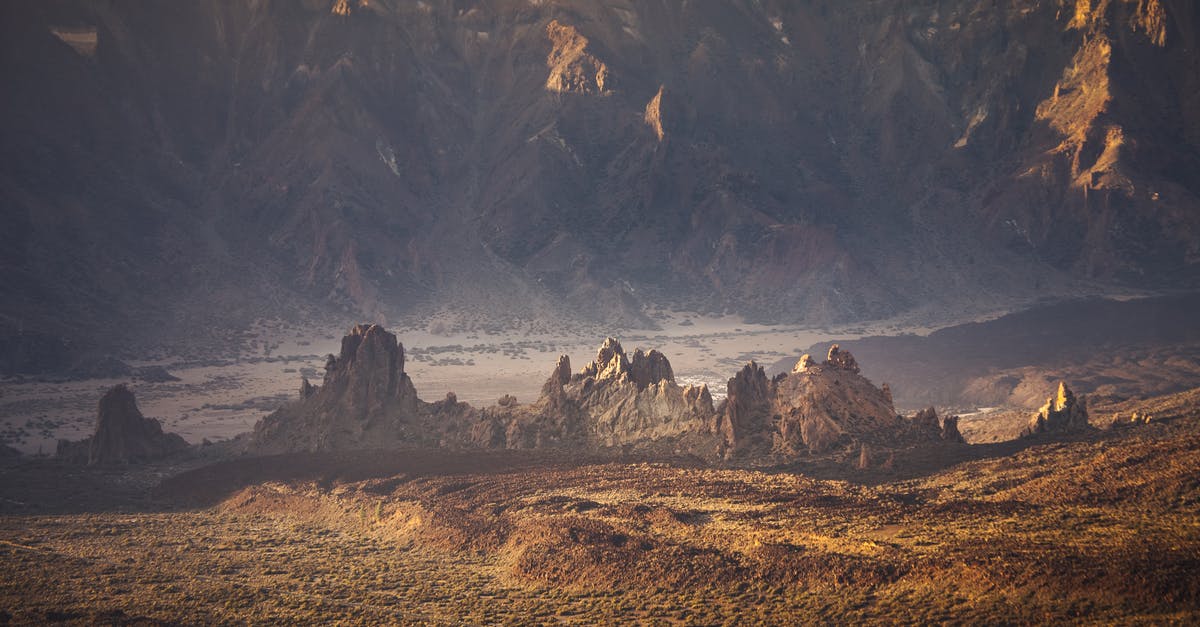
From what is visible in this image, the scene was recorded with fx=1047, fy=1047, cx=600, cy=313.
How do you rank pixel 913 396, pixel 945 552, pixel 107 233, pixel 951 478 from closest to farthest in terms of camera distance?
pixel 945 552 < pixel 951 478 < pixel 913 396 < pixel 107 233

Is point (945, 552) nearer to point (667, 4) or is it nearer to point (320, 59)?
point (320, 59)

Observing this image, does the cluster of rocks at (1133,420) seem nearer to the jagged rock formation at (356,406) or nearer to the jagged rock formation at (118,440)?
the jagged rock formation at (356,406)

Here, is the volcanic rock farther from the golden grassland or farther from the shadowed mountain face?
the golden grassland

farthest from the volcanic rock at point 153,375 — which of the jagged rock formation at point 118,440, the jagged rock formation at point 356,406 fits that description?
the jagged rock formation at point 356,406

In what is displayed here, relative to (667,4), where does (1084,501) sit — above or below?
below

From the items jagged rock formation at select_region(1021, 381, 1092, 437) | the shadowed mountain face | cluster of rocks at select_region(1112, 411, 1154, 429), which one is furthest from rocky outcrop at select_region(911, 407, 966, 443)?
the shadowed mountain face

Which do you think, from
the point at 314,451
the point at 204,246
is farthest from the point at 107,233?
the point at 314,451
